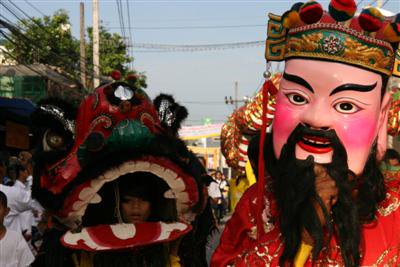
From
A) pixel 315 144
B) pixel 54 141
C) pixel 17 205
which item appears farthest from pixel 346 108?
pixel 17 205

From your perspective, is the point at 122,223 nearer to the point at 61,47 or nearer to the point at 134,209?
the point at 134,209

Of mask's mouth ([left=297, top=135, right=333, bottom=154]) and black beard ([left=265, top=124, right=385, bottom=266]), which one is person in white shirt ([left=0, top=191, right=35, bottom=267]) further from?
mask's mouth ([left=297, top=135, right=333, bottom=154])

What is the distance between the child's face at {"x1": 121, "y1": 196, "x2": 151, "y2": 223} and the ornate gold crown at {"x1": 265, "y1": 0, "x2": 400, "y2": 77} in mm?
1334

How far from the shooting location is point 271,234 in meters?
3.30

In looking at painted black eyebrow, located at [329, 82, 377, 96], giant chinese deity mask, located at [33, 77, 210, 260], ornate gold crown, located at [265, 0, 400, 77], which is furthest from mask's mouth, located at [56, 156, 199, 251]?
painted black eyebrow, located at [329, 82, 377, 96]

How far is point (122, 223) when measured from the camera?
3969 millimetres

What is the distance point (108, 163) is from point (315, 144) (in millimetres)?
1172

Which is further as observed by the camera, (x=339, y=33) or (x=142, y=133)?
(x=142, y=133)

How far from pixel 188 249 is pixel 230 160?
240cm

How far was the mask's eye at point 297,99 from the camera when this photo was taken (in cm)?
321

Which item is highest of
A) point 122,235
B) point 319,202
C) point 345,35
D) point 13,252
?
point 345,35

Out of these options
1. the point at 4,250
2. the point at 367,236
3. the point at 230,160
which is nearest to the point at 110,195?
the point at 4,250

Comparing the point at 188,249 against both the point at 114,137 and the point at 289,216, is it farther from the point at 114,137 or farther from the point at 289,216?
the point at 289,216

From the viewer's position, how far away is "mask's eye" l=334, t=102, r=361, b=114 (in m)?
3.12
